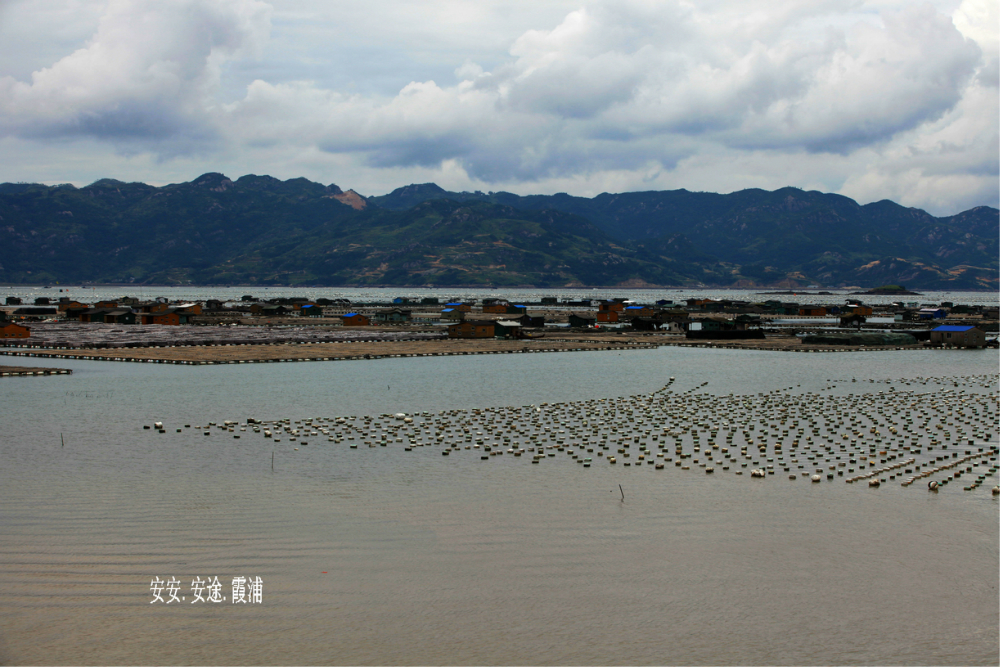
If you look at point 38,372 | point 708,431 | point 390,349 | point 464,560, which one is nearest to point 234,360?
point 38,372

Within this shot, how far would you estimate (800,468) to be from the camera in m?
→ 35.5

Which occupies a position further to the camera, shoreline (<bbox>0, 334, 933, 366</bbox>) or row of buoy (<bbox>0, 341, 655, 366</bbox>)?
shoreline (<bbox>0, 334, 933, 366</bbox>)

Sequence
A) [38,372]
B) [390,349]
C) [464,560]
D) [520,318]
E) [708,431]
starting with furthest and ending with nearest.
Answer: [520,318] → [390,349] → [38,372] → [708,431] → [464,560]

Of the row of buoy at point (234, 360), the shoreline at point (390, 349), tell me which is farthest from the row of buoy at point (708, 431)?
the shoreline at point (390, 349)

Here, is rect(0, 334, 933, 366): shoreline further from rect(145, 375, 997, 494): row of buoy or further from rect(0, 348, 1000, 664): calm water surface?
rect(0, 348, 1000, 664): calm water surface

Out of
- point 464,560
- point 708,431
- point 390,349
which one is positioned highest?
point 390,349

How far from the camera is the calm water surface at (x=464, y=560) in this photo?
18625 mm

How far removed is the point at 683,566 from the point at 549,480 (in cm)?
1053

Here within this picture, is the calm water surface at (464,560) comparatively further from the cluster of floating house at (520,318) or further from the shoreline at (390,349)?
the cluster of floating house at (520,318)

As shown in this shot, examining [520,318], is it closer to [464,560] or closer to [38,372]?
[38,372]

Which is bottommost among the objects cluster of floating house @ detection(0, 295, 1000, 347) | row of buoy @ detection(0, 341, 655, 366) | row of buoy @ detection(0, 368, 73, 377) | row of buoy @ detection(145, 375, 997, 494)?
row of buoy @ detection(145, 375, 997, 494)

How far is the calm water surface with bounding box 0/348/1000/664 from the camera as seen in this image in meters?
18.6

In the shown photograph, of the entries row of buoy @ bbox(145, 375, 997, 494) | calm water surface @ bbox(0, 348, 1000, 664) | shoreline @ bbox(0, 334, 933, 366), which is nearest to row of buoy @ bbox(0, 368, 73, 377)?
shoreline @ bbox(0, 334, 933, 366)

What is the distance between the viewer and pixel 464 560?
23422mm
